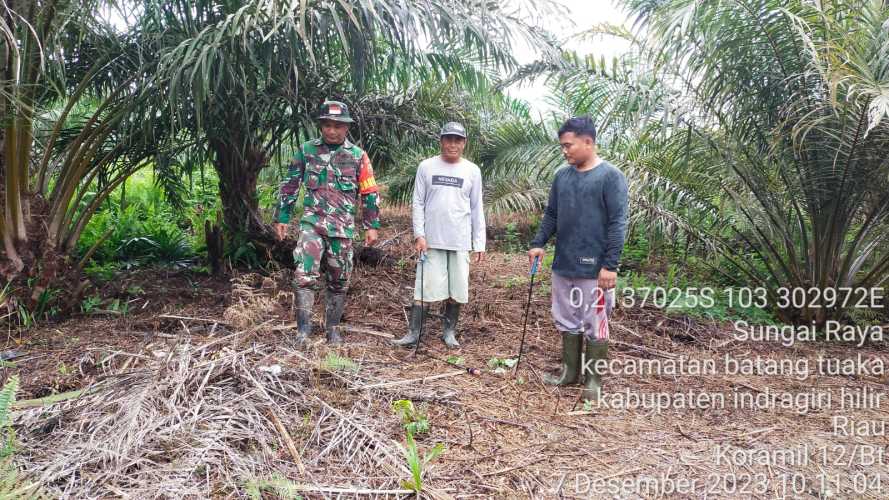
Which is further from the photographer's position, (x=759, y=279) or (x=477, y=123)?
(x=477, y=123)

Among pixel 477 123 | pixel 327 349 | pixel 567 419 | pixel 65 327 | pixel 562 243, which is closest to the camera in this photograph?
pixel 567 419

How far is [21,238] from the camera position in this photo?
15.8 ft

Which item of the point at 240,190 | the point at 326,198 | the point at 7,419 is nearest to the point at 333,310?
the point at 326,198

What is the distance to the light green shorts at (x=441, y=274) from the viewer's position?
14.4 feet

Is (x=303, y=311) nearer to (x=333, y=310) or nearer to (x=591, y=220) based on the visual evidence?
(x=333, y=310)

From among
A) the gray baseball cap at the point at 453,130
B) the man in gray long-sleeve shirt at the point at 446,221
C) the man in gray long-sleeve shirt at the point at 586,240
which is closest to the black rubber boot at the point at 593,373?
the man in gray long-sleeve shirt at the point at 586,240

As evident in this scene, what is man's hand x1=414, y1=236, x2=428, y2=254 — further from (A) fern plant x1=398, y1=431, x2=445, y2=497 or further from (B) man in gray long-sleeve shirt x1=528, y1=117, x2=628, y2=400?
(A) fern plant x1=398, y1=431, x2=445, y2=497

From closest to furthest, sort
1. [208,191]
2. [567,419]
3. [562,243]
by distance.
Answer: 1. [567,419]
2. [562,243]
3. [208,191]

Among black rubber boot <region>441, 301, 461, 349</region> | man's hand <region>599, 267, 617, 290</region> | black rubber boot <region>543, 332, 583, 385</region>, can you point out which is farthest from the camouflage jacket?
man's hand <region>599, 267, 617, 290</region>

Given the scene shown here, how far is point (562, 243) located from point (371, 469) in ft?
5.72

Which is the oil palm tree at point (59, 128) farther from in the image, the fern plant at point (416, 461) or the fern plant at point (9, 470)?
the fern plant at point (416, 461)

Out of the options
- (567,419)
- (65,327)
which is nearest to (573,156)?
(567,419)

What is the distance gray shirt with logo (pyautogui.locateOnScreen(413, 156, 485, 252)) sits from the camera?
4320 mm

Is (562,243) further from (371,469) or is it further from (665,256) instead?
(665,256)
